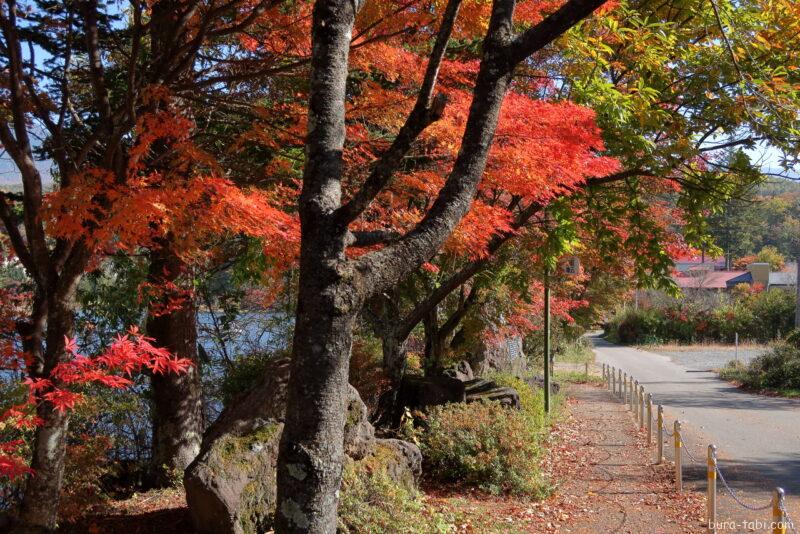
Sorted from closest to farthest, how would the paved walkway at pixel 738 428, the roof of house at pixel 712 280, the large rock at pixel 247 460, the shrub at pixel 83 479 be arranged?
the large rock at pixel 247 460
the shrub at pixel 83 479
the paved walkway at pixel 738 428
the roof of house at pixel 712 280

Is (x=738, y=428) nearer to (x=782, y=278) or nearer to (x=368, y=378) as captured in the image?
(x=368, y=378)

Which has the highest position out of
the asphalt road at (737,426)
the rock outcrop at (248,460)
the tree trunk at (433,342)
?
the tree trunk at (433,342)

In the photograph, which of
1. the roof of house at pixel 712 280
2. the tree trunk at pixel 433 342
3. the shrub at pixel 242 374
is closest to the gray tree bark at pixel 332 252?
the shrub at pixel 242 374

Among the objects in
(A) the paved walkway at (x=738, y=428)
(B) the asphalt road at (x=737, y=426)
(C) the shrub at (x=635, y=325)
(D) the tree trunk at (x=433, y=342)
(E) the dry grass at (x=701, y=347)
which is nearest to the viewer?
(A) the paved walkway at (x=738, y=428)

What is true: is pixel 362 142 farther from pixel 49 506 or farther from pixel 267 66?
pixel 49 506

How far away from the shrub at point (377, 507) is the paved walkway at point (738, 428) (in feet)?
13.6

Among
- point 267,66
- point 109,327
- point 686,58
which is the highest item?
point 686,58

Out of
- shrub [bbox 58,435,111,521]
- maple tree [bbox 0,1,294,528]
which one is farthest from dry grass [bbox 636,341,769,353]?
maple tree [bbox 0,1,294,528]

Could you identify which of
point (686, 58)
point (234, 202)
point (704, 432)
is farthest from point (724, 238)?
point (234, 202)

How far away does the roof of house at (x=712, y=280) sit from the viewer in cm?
4916

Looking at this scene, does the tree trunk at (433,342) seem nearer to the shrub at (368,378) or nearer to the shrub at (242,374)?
the shrub at (368,378)

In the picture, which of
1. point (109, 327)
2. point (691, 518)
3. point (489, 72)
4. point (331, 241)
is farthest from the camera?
point (109, 327)

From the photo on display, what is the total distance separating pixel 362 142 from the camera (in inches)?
292

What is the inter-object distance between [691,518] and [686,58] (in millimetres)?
5821
